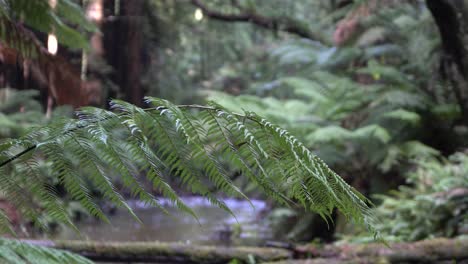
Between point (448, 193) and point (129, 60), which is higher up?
point (129, 60)

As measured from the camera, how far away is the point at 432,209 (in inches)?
Result: 166

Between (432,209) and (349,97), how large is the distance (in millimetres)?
2792

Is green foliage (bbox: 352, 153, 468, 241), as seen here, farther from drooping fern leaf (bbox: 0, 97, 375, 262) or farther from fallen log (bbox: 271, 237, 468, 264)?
drooping fern leaf (bbox: 0, 97, 375, 262)

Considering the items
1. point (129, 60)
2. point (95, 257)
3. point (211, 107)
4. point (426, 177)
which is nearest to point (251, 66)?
point (129, 60)

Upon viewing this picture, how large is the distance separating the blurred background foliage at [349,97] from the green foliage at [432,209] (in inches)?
0.5

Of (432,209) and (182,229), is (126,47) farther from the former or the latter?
(432,209)

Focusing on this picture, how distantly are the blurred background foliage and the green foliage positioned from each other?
12mm

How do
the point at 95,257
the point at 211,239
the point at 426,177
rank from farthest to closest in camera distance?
the point at 211,239, the point at 426,177, the point at 95,257

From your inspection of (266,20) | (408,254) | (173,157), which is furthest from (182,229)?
(173,157)

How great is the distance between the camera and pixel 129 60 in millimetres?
8969

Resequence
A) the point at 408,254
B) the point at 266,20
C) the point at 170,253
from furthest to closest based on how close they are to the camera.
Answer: the point at 266,20 → the point at 170,253 → the point at 408,254

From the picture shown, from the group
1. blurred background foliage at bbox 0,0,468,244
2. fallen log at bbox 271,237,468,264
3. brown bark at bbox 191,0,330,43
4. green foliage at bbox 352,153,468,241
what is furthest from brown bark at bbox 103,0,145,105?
fallen log at bbox 271,237,468,264

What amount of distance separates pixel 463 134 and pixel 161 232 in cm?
410

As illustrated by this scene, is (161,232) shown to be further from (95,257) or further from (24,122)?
(95,257)
